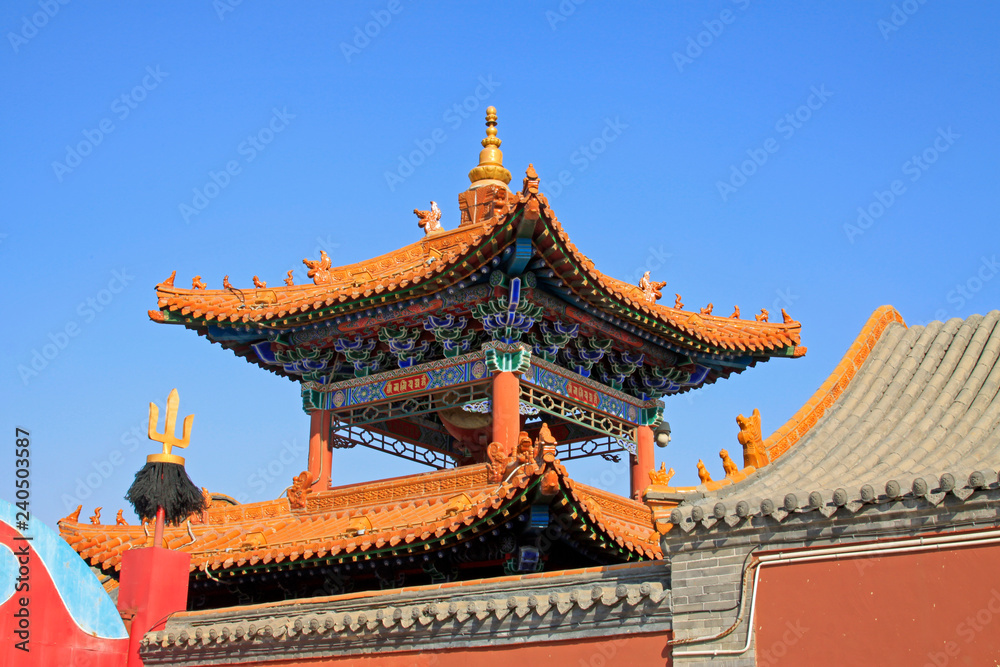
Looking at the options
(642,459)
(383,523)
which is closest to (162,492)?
(383,523)

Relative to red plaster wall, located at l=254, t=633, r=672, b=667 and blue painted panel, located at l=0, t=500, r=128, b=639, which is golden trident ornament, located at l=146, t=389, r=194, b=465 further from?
red plaster wall, located at l=254, t=633, r=672, b=667

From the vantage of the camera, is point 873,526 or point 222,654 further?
point 222,654

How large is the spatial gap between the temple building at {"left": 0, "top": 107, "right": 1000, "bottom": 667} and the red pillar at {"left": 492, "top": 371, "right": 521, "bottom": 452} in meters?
0.04

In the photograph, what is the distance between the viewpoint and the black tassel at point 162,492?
11656 millimetres

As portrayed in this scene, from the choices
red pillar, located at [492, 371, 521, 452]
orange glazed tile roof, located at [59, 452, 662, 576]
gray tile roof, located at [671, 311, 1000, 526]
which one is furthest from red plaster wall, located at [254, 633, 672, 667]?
red pillar, located at [492, 371, 521, 452]

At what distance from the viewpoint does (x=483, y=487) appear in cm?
1406

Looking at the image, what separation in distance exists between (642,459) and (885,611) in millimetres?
8372

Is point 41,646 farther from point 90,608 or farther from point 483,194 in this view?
point 483,194

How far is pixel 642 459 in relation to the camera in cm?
1648

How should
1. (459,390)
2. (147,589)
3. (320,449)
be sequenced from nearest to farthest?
(147,589), (459,390), (320,449)

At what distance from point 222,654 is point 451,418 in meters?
6.58

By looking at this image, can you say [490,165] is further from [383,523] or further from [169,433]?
[169,433]

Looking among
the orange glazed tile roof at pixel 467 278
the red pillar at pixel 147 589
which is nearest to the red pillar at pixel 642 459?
the orange glazed tile roof at pixel 467 278

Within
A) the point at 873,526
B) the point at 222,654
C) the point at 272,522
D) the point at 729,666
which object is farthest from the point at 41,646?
the point at 873,526
